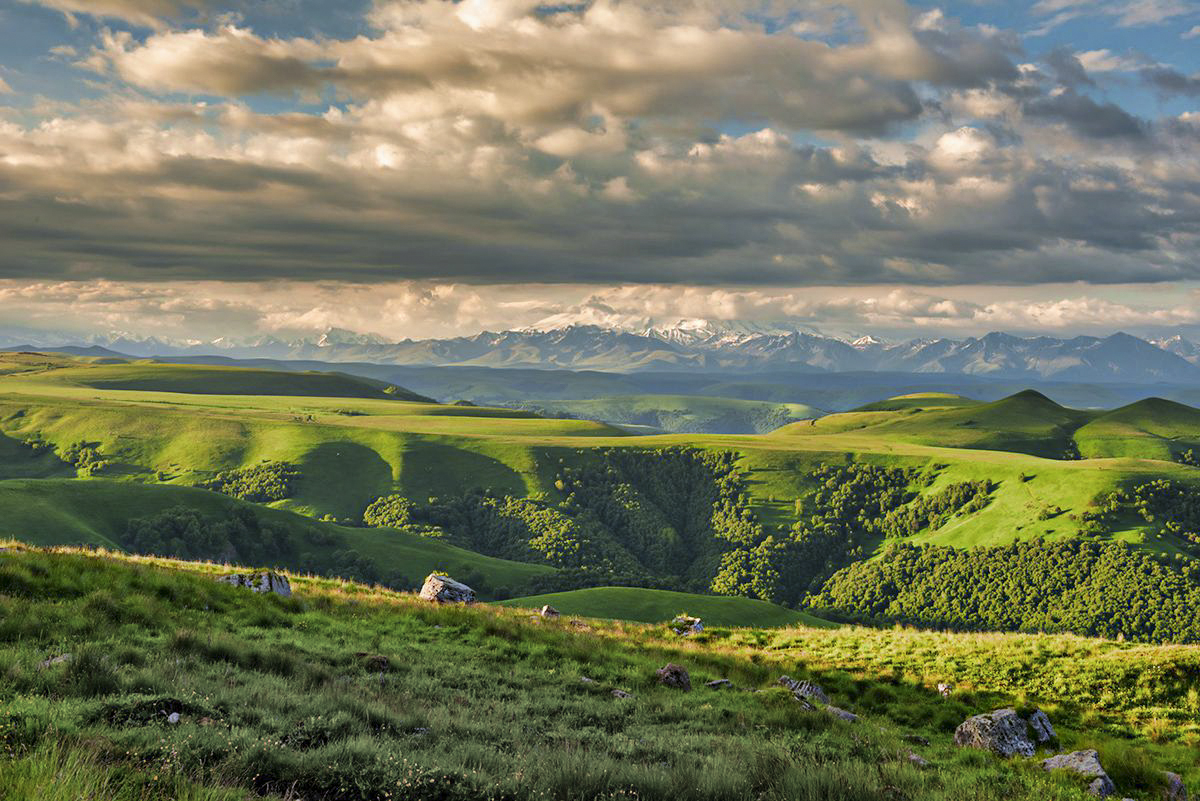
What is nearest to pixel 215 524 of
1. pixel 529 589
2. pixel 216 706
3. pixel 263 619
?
pixel 529 589

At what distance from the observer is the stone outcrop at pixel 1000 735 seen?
19.7 meters

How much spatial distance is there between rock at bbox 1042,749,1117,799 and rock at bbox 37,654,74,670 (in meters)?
22.0

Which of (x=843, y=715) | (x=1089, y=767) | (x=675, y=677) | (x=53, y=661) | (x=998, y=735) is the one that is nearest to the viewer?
(x=53, y=661)

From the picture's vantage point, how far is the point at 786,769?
1323 centimetres

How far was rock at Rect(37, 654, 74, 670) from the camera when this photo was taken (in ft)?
47.1

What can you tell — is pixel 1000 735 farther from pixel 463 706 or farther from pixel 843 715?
pixel 463 706

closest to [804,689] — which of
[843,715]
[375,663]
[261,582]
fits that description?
[843,715]

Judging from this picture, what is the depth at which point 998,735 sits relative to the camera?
2003cm

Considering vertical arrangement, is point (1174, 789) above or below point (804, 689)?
above

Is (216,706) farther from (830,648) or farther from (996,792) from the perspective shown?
(830,648)

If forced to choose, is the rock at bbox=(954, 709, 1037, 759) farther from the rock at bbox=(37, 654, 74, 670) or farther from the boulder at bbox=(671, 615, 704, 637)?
the rock at bbox=(37, 654, 74, 670)

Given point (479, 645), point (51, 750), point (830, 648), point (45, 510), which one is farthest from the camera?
point (45, 510)

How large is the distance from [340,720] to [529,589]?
589 feet

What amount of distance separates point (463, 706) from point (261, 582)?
17.2 metres
